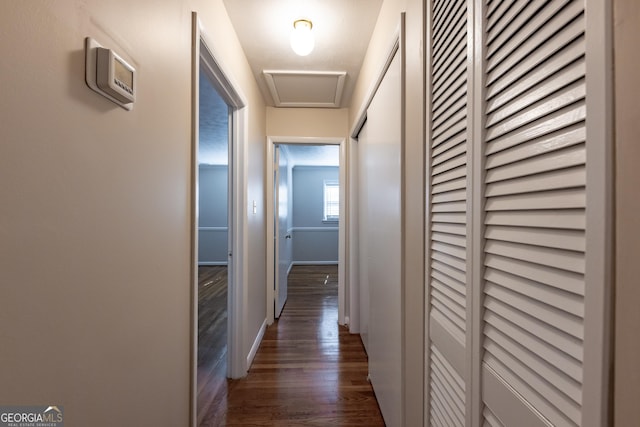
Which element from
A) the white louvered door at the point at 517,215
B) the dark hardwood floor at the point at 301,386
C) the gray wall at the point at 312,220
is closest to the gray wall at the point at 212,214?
the gray wall at the point at 312,220

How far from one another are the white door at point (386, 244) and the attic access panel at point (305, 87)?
69 cm

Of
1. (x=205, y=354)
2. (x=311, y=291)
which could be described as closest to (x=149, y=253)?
(x=205, y=354)

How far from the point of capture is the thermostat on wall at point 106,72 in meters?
0.69

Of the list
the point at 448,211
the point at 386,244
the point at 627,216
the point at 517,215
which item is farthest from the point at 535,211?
the point at 386,244

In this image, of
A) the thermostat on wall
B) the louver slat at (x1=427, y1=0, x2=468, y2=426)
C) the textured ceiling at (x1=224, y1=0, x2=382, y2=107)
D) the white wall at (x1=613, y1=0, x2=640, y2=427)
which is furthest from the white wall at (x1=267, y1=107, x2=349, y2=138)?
the white wall at (x1=613, y1=0, x2=640, y2=427)

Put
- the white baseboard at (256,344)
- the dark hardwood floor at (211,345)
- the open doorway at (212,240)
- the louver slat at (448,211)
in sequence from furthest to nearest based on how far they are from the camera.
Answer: the white baseboard at (256,344), the open doorway at (212,240), the dark hardwood floor at (211,345), the louver slat at (448,211)

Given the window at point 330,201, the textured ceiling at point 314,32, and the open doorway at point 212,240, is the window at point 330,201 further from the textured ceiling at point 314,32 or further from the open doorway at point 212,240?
the textured ceiling at point 314,32

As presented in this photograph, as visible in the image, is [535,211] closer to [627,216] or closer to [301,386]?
[627,216]

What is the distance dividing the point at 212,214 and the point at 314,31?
19.6 ft

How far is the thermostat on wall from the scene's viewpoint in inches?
27.1

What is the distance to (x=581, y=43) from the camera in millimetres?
457

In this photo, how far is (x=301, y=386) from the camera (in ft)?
6.95

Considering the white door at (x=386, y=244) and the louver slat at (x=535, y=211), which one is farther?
the white door at (x=386, y=244)

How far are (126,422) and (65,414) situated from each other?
0.25 metres
